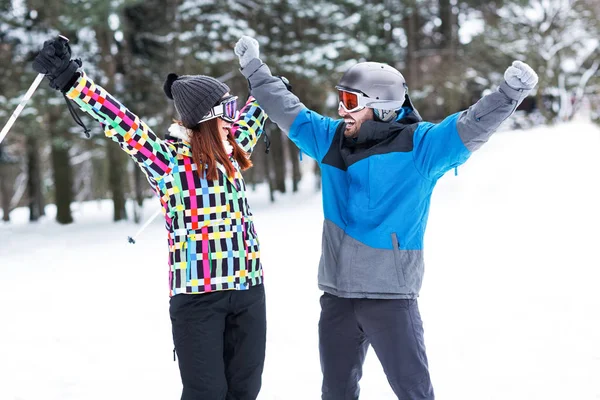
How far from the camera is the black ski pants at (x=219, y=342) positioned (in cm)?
268

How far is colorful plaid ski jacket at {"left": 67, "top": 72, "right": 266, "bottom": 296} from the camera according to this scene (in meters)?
2.61

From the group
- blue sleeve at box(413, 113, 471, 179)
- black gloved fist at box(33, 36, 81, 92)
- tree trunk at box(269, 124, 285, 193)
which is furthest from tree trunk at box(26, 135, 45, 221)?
blue sleeve at box(413, 113, 471, 179)

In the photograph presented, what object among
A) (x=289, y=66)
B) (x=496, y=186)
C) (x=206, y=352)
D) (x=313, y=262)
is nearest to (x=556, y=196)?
(x=496, y=186)

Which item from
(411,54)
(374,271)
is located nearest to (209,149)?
(374,271)

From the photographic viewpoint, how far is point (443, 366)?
4812mm

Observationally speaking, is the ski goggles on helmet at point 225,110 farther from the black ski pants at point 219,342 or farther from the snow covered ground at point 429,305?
the snow covered ground at point 429,305

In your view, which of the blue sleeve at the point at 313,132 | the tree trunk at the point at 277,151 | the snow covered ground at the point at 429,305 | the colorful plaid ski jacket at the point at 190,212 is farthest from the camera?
the tree trunk at the point at 277,151

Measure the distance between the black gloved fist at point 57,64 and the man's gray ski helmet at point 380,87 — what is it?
46.7 inches

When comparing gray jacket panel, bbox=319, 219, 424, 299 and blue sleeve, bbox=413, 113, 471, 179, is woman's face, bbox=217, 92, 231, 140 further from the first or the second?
blue sleeve, bbox=413, 113, 471, 179

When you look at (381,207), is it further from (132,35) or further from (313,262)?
(132,35)

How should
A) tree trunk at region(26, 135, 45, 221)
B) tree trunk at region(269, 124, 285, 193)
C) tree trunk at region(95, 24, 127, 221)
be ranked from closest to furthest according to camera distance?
tree trunk at region(95, 24, 127, 221) < tree trunk at region(26, 135, 45, 221) < tree trunk at region(269, 124, 285, 193)

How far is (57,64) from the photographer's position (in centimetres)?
248

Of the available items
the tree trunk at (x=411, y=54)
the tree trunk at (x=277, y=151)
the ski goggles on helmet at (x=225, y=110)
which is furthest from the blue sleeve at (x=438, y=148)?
the tree trunk at (x=411, y=54)

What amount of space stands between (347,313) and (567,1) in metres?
22.3
